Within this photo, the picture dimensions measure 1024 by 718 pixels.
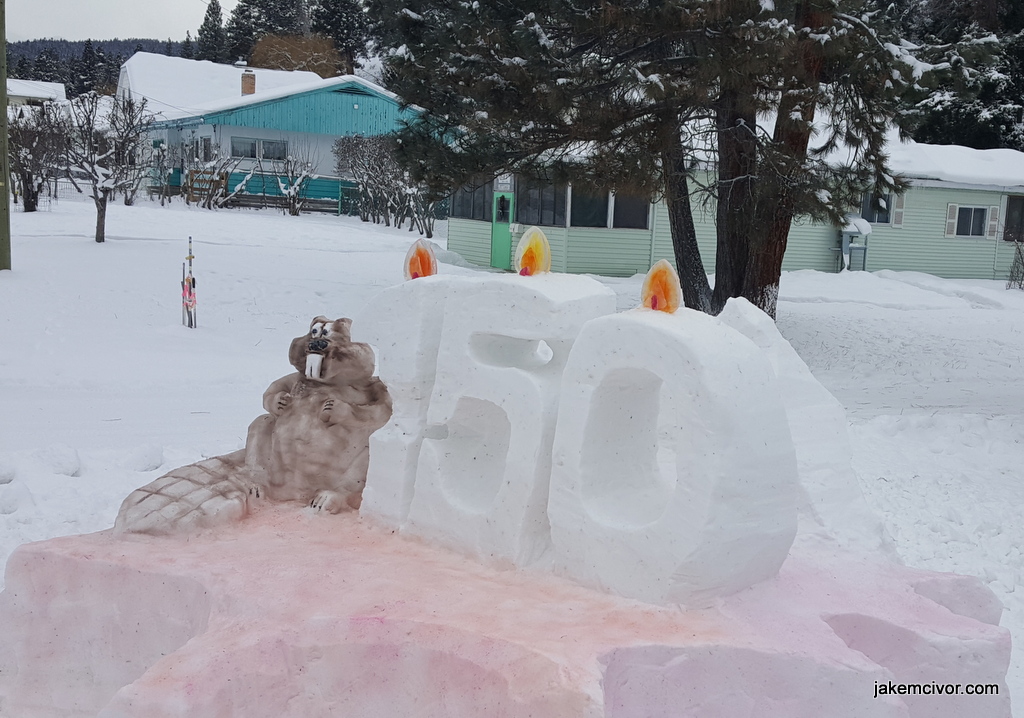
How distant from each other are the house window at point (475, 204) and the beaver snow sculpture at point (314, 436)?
49.1 feet

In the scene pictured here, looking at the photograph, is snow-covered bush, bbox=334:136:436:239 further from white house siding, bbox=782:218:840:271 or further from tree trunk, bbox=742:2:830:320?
tree trunk, bbox=742:2:830:320

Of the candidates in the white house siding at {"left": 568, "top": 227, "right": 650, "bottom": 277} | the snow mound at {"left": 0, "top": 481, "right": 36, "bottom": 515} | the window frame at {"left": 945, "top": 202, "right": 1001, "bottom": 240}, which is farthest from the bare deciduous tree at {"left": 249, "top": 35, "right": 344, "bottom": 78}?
the snow mound at {"left": 0, "top": 481, "right": 36, "bottom": 515}

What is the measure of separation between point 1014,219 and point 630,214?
1042cm

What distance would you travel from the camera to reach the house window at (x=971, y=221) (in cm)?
2289

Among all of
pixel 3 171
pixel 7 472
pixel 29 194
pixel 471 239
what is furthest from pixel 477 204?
pixel 7 472

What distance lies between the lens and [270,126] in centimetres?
3188

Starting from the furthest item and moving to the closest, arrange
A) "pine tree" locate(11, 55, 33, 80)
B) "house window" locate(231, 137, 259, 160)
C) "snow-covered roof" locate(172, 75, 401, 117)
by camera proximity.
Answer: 1. "pine tree" locate(11, 55, 33, 80)
2. "house window" locate(231, 137, 259, 160)
3. "snow-covered roof" locate(172, 75, 401, 117)

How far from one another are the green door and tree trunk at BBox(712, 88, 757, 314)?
8.37 m

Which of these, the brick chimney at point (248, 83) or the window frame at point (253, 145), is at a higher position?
the brick chimney at point (248, 83)

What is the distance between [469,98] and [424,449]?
6835 mm

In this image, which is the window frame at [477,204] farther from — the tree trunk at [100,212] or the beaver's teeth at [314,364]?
the beaver's teeth at [314,364]

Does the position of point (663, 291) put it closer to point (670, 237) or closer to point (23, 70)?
point (670, 237)

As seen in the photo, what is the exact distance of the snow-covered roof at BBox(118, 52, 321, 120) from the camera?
3466cm

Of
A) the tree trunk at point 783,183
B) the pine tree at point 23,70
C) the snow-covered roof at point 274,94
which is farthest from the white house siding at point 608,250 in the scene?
the pine tree at point 23,70
